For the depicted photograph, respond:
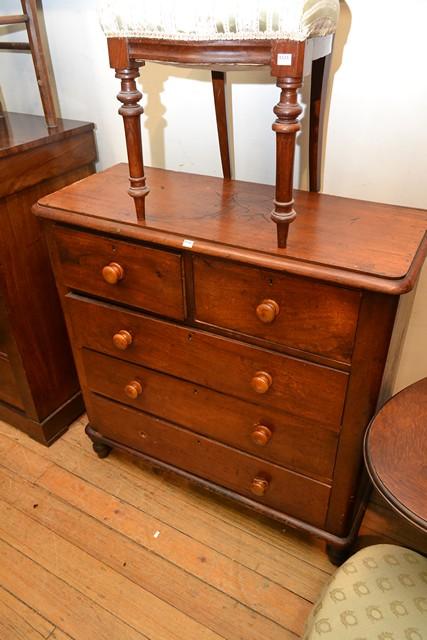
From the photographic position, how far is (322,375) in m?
1.03

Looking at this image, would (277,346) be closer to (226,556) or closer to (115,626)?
(226,556)

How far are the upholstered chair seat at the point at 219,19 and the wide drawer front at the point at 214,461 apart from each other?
3.07ft

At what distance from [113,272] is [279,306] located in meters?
0.40

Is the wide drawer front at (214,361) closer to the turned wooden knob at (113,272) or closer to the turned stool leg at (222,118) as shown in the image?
the turned wooden knob at (113,272)

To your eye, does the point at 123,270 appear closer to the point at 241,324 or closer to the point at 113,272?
the point at 113,272

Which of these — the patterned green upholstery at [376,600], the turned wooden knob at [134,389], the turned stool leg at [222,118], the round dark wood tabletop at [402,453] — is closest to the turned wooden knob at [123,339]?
the turned wooden knob at [134,389]

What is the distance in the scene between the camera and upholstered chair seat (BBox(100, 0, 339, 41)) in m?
0.80

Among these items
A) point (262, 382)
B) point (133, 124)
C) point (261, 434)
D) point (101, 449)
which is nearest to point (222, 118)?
point (133, 124)

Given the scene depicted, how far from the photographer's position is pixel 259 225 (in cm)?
107

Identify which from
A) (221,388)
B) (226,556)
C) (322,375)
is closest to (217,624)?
(226,556)

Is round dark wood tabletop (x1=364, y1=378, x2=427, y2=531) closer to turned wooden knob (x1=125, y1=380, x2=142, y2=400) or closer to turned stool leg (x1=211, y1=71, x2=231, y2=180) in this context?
turned wooden knob (x1=125, y1=380, x2=142, y2=400)

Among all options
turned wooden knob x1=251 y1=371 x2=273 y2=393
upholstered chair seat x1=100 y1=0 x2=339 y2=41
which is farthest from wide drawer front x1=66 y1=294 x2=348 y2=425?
upholstered chair seat x1=100 y1=0 x2=339 y2=41

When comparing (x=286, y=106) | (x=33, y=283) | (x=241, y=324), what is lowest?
Answer: (x=33, y=283)

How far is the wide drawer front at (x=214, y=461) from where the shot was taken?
1243mm
